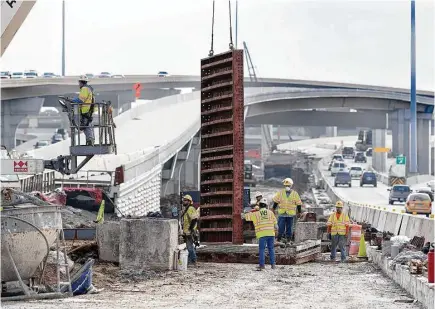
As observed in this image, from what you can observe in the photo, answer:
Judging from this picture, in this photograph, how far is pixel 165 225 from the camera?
21.8m

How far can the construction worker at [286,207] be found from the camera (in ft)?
87.9

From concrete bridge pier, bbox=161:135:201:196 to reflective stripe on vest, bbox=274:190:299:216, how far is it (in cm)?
4060

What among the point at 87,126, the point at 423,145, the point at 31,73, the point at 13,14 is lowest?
the point at 87,126

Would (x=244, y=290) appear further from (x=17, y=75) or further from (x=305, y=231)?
(x=17, y=75)

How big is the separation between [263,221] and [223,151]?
5.37m

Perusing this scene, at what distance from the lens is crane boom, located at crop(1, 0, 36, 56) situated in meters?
15.4

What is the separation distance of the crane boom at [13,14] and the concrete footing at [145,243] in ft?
22.4

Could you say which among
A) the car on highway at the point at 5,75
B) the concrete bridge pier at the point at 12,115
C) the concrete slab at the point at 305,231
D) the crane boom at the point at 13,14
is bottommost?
the concrete slab at the point at 305,231

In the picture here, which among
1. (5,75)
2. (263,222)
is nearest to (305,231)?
(263,222)

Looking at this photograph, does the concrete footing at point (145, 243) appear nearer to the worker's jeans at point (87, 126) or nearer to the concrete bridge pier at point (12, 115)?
the worker's jeans at point (87, 126)

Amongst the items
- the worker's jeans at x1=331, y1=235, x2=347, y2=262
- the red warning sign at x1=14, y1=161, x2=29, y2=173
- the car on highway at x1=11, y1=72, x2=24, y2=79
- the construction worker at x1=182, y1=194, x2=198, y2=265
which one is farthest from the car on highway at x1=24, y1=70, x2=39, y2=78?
the construction worker at x1=182, y1=194, x2=198, y2=265

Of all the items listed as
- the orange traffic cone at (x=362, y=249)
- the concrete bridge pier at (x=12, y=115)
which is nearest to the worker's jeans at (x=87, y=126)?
the orange traffic cone at (x=362, y=249)

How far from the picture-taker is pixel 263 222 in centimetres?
2323

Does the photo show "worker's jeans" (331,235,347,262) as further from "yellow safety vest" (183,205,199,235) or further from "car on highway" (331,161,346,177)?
"car on highway" (331,161,346,177)
